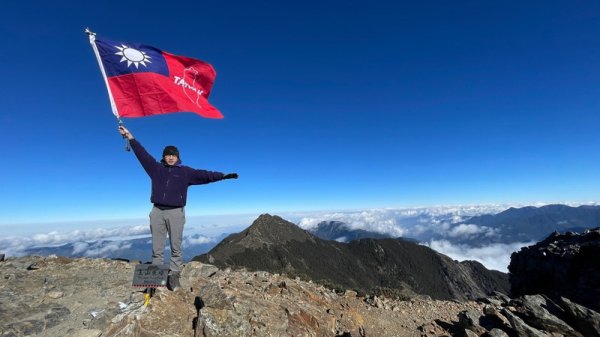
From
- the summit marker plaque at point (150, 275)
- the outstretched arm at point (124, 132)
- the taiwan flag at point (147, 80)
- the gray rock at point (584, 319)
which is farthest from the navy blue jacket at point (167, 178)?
the gray rock at point (584, 319)

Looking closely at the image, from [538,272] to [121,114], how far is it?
63.5m

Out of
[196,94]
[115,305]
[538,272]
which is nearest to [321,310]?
[115,305]

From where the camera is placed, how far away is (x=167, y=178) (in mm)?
10836

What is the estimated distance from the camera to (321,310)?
45.9 ft

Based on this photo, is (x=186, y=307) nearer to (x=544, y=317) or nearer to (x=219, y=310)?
(x=219, y=310)

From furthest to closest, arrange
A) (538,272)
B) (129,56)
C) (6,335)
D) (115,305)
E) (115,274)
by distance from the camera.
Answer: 1. (538,272)
2. (115,274)
3. (129,56)
4. (115,305)
5. (6,335)

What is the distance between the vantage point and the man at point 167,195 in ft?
35.2

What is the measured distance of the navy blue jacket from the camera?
10.7 metres

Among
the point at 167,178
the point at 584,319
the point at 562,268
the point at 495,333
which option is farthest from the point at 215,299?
the point at 562,268

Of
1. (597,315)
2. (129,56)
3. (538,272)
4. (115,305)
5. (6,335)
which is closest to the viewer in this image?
(6,335)

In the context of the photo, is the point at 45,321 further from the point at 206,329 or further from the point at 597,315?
the point at 597,315

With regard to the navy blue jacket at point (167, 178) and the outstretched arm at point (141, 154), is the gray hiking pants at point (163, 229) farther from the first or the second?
the outstretched arm at point (141, 154)

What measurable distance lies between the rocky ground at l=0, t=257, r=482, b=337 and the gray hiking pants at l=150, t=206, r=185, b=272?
138cm

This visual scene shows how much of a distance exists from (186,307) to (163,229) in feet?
9.15
